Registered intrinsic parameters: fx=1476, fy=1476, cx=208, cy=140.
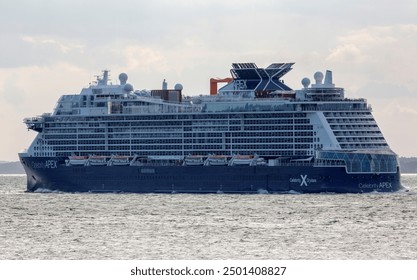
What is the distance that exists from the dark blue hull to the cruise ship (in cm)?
9

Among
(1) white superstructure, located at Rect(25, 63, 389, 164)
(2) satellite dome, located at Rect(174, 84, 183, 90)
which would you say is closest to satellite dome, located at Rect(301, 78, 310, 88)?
(1) white superstructure, located at Rect(25, 63, 389, 164)

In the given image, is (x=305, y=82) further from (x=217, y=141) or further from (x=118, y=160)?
(x=118, y=160)

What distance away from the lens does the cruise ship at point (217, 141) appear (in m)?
134

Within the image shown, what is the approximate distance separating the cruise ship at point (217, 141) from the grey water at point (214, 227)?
3.81 m

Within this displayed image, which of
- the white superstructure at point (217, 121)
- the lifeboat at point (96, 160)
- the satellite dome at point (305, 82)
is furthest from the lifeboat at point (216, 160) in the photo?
the lifeboat at point (96, 160)

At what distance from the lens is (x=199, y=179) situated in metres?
140

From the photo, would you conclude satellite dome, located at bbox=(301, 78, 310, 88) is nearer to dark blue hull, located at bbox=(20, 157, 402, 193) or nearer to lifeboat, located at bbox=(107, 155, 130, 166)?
dark blue hull, located at bbox=(20, 157, 402, 193)

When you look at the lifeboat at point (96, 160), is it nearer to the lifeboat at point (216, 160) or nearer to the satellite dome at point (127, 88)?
the satellite dome at point (127, 88)

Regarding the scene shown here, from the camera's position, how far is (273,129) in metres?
141

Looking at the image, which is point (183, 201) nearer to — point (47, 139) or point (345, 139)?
point (345, 139)

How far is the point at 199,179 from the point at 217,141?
5829mm

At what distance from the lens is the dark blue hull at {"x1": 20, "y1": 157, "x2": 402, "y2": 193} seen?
132375 mm

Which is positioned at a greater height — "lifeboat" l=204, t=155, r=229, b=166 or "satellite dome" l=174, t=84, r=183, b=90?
"satellite dome" l=174, t=84, r=183, b=90

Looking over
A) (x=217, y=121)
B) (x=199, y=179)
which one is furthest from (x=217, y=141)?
(x=199, y=179)
